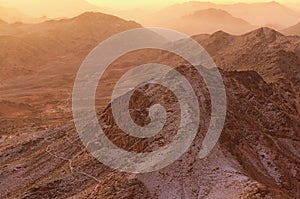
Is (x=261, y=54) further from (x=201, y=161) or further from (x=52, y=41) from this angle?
(x=52, y=41)

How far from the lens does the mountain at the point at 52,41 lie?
4678 inches

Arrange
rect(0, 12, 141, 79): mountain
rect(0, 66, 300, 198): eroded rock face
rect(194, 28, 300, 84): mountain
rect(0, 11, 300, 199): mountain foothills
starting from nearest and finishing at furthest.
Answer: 1. rect(0, 66, 300, 198): eroded rock face
2. rect(0, 11, 300, 199): mountain foothills
3. rect(194, 28, 300, 84): mountain
4. rect(0, 12, 141, 79): mountain

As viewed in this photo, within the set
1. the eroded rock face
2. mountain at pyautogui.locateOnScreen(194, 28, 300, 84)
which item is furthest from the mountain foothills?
mountain at pyautogui.locateOnScreen(194, 28, 300, 84)

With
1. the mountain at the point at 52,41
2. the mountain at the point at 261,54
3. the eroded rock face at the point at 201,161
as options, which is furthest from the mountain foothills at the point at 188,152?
the mountain at the point at 52,41

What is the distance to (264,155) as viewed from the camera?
125 feet

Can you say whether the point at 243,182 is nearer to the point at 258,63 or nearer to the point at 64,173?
the point at 64,173

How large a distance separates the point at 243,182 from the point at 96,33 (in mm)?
136002

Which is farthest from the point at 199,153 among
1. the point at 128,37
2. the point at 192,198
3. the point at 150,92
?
the point at 128,37

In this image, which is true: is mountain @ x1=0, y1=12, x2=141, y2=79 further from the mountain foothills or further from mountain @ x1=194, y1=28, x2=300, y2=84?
mountain @ x1=194, y1=28, x2=300, y2=84

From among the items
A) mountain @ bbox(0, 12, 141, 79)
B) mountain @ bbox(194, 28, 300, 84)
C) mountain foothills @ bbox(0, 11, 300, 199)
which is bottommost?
mountain @ bbox(0, 12, 141, 79)

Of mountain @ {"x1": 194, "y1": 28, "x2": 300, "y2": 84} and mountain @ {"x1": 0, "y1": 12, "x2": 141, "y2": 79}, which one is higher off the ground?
mountain @ {"x1": 194, "y1": 28, "x2": 300, "y2": 84}

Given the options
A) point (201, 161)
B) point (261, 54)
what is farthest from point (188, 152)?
point (261, 54)

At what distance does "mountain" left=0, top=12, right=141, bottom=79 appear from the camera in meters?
119

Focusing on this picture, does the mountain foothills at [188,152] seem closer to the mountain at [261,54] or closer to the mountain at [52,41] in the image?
the mountain at [261,54]
